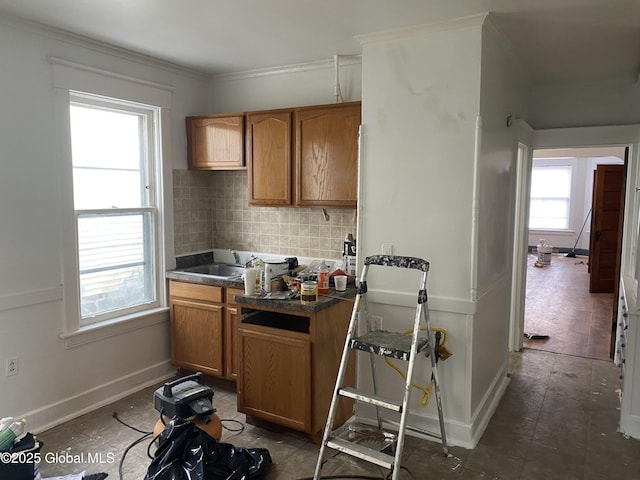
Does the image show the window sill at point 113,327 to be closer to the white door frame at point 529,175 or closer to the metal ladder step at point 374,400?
the metal ladder step at point 374,400

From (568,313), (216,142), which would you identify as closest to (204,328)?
(216,142)

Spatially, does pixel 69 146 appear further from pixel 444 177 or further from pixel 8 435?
pixel 444 177

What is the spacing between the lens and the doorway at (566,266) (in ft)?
16.5

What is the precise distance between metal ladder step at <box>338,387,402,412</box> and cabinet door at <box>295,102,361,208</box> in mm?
1345

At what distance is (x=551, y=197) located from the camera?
36.9 feet

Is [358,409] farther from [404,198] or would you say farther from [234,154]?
[234,154]

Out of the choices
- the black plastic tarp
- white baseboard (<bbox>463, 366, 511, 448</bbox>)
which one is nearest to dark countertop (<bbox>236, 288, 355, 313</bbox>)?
the black plastic tarp

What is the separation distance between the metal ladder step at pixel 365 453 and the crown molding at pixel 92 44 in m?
2.85

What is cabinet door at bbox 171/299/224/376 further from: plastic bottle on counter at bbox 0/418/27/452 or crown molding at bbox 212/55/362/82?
crown molding at bbox 212/55/362/82

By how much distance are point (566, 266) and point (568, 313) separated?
4.10 meters

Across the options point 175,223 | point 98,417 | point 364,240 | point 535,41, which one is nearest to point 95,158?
point 175,223

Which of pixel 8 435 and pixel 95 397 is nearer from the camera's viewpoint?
pixel 8 435

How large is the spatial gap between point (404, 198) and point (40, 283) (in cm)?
229

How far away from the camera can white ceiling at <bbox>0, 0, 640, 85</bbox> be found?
245 cm
